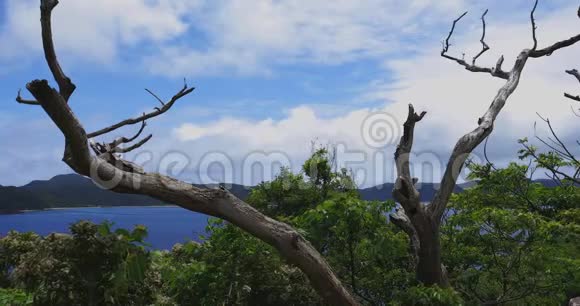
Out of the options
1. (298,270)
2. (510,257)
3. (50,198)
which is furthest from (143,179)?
(50,198)

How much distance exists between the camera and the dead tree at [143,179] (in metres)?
4.19

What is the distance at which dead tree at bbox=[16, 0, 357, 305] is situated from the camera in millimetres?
4188

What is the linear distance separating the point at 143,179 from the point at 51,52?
1287 mm

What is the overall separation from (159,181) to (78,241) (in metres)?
0.93

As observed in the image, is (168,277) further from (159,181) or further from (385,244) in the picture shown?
(385,244)

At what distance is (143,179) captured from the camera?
16.2 feet

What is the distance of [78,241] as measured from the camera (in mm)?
5133

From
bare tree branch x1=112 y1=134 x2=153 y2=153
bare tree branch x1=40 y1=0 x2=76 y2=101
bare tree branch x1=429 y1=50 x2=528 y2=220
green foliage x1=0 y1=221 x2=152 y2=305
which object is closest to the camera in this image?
bare tree branch x1=40 y1=0 x2=76 y2=101

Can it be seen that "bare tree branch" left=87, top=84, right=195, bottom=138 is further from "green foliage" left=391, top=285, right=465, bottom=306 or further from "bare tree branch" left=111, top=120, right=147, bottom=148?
"green foliage" left=391, top=285, right=465, bottom=306

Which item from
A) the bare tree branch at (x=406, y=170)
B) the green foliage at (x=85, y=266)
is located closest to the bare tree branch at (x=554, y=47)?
the bare tree branch at (x=406, y=170)

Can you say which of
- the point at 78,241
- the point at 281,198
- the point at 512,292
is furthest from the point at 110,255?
the point at 281,198

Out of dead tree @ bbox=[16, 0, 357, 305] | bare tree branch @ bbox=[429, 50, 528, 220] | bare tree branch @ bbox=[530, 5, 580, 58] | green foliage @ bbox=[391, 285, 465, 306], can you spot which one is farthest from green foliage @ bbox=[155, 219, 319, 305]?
bare tree branch @ bbox=[530, 5, 580, 58]

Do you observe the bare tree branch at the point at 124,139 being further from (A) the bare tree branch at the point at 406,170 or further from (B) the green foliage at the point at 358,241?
(A) the bare tree branch at the point at 406,170

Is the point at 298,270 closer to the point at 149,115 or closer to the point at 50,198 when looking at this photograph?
the point at 149,115
